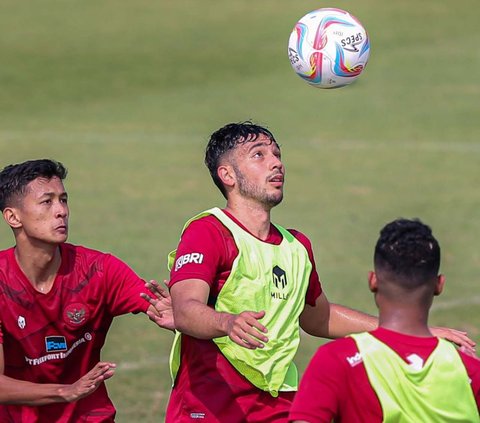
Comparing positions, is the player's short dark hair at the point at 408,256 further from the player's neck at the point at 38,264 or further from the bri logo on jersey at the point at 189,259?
the player's neck at the point at 38,264

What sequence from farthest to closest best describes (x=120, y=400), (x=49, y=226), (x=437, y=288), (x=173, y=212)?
1. (x=173, y=212)
2. (x=120, y=400)
3. (x=49, y=226)
4. (x=437, y=288)

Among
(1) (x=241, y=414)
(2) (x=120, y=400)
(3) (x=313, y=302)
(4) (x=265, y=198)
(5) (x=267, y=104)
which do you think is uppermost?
(5) (x=267, y=104)

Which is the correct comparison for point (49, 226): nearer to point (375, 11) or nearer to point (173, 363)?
point (173, 363)

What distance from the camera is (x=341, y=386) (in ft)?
17.9

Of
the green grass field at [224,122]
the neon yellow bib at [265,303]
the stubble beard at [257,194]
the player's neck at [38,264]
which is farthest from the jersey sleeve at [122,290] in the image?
the green grass field at [224,122]

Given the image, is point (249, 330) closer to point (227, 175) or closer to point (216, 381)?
point (216, 381)

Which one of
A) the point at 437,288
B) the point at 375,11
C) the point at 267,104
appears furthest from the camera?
the point at 375,11

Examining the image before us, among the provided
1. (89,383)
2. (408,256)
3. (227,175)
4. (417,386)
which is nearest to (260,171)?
(227,175)

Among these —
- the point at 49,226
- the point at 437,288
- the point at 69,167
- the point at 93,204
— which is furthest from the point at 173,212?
the point at 437,288

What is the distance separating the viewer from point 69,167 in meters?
25.3

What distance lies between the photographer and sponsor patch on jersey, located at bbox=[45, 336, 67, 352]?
782 centimetres

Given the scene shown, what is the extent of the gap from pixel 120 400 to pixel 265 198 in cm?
563

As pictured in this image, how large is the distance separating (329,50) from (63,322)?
3142mm

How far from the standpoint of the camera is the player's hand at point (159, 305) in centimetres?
775
